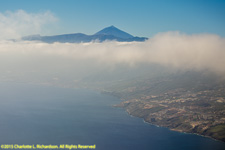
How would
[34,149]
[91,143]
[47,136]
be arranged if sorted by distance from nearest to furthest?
[34,149], [91,143], [47,136]

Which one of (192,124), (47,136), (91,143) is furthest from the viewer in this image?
(192,124)

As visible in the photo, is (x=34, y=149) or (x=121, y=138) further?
(x=121, y=138)

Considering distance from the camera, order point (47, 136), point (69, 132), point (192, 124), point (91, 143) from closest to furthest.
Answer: point (91, 143) < point (47, 136) < point (69, 132) < point (192, 124)

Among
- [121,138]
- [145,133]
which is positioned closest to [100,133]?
[121,138]

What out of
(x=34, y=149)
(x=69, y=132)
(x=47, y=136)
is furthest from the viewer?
(x=69, y=132)

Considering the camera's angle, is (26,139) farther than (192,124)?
No

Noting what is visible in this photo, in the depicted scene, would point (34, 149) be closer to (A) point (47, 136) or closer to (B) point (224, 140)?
(A) point (47, 136)

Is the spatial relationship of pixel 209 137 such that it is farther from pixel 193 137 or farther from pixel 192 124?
pixel 192 124

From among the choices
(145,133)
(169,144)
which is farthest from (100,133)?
(169,144)
